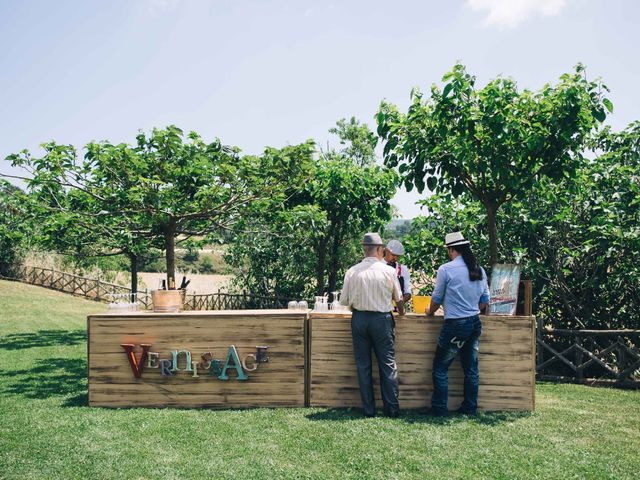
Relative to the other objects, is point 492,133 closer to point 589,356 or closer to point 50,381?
point 589,356

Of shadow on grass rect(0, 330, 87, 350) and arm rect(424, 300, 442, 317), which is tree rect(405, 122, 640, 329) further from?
shadow on grass rect(0, 330, 87, 350)

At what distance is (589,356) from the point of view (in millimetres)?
8781

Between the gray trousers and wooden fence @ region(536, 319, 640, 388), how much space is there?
14.0 feet

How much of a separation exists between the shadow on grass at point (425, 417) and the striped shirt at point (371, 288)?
1.03 meters

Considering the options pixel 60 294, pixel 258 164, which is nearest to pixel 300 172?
pixel 258 164

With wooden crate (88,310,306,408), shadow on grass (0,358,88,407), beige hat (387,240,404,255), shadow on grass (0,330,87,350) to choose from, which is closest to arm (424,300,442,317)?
beige hat (387,240,404,255)

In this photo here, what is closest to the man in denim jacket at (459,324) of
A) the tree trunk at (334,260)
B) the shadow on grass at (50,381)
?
the shadow on grass at (50,381)

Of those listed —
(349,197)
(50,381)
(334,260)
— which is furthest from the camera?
(334,260)

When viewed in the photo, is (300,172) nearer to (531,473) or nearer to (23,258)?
(531,473)

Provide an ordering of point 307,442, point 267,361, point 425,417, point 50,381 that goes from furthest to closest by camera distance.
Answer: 1. point 50,381
2. point 267,361
3. point 425,417
4. point 307,442

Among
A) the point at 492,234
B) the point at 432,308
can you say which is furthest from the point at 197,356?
the point at 492,234

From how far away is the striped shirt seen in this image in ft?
18.5

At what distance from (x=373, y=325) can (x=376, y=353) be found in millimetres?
297

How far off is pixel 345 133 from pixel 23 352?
13.8 metres
